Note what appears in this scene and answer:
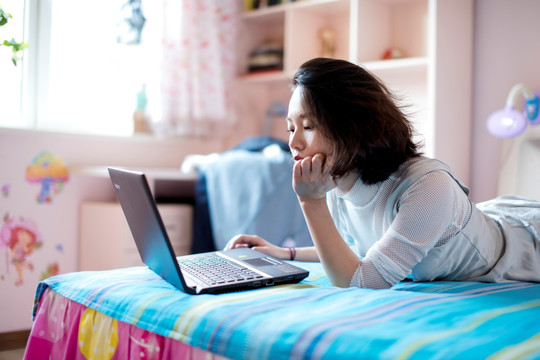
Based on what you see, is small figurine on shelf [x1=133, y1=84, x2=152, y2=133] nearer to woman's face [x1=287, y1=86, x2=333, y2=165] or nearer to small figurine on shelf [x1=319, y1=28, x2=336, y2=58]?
small figurine on shelf [x1=319, y1=28, x2=336, y2=58]

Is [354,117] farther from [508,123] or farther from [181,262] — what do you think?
[508,123]

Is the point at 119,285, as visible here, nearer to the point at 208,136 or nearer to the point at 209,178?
the point at 209,178

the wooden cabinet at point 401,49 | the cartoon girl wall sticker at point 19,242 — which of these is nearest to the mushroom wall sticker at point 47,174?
the cartoon girl wall sticker at point 19,242

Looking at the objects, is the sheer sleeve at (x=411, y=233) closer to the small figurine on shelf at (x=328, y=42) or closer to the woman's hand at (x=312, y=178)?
the woman's hand at (x=312, y=178)

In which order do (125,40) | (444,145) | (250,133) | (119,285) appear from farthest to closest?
(250,133)
(125,40)
(444,145)
(119,285)

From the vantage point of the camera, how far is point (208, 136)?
3174 mm

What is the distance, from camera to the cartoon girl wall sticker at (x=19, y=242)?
233cm

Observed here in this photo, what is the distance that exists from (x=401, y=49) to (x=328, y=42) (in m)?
0.46

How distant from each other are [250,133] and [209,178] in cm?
100

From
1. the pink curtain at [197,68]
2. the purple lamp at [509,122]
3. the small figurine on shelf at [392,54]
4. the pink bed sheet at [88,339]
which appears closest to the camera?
the pink bed sheet at [88,339]

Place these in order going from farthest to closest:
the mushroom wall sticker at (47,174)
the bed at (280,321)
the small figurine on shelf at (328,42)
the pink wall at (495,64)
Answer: the small figurine on shelf at (328,42) < the mushroom wall sticker at (47,174) < the pink wall at (495,64) < the bed at (280,321)

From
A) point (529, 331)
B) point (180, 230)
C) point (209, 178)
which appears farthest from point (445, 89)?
point (529, 331)

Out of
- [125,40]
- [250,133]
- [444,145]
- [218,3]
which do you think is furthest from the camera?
[250,133]

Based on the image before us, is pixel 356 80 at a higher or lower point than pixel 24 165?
higher
